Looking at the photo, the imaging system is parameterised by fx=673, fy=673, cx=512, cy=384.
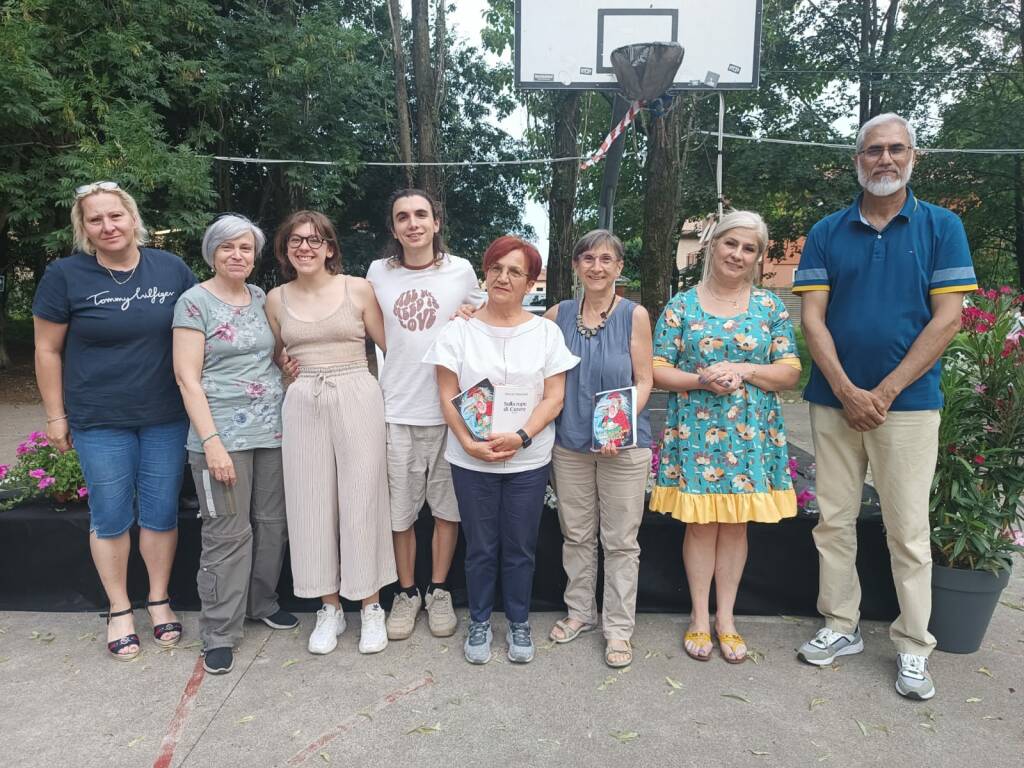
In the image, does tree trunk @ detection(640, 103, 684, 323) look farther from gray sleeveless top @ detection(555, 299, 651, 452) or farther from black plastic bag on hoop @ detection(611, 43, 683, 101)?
gray sleeveless top @ detection(555, 299, 651, 452)

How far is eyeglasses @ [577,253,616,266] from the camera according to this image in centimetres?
266

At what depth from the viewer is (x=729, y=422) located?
106 inches

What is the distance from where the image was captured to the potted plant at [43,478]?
3219 millimetres

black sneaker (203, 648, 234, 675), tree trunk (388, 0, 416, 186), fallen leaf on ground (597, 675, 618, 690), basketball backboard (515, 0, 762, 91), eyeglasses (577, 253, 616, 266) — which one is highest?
tree trunk (388, 0, 416, 186)

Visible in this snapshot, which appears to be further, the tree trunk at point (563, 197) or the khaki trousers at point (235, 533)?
the tree trunk at point (563, 197)

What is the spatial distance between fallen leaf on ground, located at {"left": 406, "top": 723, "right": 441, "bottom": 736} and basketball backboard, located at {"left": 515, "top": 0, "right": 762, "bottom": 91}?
214 inches

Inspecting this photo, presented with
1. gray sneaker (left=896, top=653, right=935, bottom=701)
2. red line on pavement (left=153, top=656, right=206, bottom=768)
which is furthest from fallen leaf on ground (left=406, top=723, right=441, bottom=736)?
gray sneaker (left=896, top=653, right=935, bottom=701)

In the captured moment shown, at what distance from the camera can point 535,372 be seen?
2633mm

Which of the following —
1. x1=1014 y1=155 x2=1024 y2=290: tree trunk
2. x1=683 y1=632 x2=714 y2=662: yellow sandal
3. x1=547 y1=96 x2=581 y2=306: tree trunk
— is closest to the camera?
x1=683 y1=632 x2=714 y2=662: yellow sandal

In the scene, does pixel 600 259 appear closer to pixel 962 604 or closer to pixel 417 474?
pixel 417 474

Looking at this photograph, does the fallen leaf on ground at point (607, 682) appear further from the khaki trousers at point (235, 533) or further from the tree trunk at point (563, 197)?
the tree trunk at point (563, 197)

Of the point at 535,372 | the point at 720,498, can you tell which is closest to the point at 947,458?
the point at 720,498

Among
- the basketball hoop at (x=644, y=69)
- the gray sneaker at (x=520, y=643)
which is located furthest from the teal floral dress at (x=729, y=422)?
the basketball hoop at (x=644, y=69)

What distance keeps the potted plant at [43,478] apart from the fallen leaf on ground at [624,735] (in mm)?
2562
